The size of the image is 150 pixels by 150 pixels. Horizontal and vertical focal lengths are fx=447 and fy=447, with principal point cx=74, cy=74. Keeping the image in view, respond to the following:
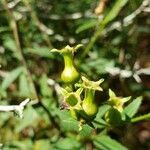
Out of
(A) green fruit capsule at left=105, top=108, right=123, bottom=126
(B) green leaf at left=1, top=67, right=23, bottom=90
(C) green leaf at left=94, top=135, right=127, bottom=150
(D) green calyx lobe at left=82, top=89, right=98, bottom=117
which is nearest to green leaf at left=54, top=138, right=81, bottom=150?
(C) green leaf at left=94, top=135, right=127, bottom=150

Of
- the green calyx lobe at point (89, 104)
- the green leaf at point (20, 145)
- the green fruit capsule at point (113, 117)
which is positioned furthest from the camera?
the green leaf at point (20, 145)

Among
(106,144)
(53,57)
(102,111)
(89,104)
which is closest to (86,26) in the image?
(53,57)

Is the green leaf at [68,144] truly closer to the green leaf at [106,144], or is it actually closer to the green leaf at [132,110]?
the green leaf at [106,144]

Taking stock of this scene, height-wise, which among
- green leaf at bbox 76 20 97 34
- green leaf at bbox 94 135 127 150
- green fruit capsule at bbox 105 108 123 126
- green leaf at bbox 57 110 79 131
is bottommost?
green leaf at bbox 94 135 127 150

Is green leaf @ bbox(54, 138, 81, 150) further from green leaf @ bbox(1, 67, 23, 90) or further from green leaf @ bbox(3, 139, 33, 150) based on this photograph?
green leaf @ bbox(1, 67, 23, 90)

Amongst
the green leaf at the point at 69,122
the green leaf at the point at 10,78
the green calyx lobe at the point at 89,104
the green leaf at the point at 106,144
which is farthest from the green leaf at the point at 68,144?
the green leaf at the point at 10,78

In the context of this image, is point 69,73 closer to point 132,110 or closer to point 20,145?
point 132,110

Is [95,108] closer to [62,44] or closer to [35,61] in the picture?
[62,44]
